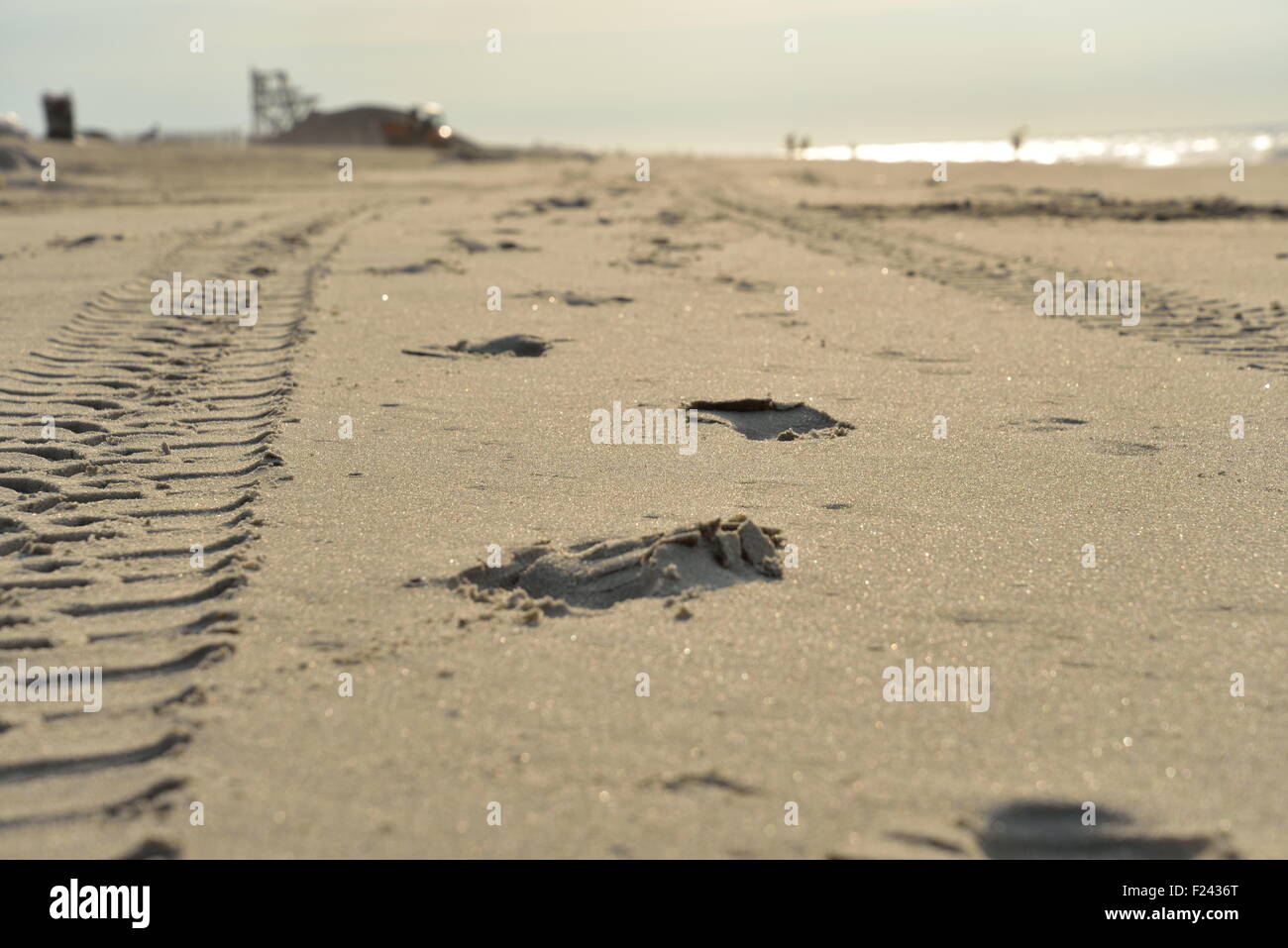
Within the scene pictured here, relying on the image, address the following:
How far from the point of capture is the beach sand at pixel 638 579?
2107 mm

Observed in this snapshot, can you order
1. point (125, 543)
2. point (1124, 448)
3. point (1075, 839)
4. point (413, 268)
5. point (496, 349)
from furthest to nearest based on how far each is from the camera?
point (413, 268) → point (496, 349) → point (1124, 448) → point (125, 543) → point (1075, 839)

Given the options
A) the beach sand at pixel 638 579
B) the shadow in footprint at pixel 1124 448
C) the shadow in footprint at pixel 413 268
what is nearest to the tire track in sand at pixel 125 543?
the beach sand at pixel 638 579

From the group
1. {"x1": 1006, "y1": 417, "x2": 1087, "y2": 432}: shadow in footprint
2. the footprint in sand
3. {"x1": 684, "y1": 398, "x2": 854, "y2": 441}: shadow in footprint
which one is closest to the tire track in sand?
the footprint in sand

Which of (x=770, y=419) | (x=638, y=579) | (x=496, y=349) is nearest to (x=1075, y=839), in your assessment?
(x=638, y=579)

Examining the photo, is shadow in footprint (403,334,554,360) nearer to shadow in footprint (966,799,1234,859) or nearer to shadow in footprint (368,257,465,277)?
shadow in footprint (368,257,465,277)

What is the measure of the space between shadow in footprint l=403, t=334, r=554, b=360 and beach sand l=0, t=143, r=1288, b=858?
0.07 metres

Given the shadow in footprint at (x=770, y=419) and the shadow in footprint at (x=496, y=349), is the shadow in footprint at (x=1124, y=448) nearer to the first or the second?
the shadow in footprint at (x=770, y=419)

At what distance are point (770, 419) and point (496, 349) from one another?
1833 millimetres

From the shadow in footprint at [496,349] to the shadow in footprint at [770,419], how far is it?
1403 mm

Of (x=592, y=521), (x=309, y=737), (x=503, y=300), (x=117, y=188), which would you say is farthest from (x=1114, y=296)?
(x=117, y=188)

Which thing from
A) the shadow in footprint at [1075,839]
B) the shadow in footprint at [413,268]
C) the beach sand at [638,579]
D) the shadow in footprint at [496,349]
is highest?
the shadow in footprint at [413,268]

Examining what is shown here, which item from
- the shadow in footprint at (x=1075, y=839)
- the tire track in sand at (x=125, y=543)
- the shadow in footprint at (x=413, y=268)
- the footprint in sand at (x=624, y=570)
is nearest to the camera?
the shadow in footprint at (x=1075, y=839)

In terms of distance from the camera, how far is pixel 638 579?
9.91 feet

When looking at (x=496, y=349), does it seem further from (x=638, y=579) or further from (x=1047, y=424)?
(x=638, y=579)
